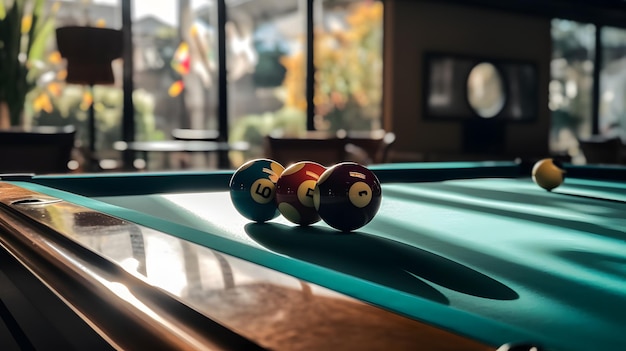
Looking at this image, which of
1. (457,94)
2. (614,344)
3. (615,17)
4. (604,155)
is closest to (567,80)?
(615,17)

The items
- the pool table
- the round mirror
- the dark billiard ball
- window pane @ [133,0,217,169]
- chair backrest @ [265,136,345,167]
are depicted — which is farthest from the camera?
the round mirror

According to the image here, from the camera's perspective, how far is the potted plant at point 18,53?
4840mm

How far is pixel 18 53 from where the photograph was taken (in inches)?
193

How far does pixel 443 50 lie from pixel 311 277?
7.64 metres

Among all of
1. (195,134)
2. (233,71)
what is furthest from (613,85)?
(195,134)

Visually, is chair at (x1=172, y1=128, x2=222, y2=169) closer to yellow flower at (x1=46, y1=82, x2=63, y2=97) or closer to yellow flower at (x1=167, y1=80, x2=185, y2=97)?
yellow flower at (x1=167, y1=80, x2=185, y2=97)

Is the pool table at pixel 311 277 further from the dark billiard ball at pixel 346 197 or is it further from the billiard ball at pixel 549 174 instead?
the billiard ball at pixel 549 174

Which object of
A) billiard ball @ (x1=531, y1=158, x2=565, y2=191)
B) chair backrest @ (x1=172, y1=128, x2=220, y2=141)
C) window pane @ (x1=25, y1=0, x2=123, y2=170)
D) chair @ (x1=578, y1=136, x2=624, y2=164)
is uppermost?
window pane @ (x1=25, y1=0, x2=123, y2=170)

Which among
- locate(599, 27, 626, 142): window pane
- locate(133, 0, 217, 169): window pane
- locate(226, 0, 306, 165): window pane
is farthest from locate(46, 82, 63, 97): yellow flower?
locate(599, 27, 626, 142): window pane

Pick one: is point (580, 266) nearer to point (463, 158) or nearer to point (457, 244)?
point (457, 244)

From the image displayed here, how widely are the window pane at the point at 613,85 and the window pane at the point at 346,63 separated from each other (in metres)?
4.19

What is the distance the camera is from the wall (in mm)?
7430

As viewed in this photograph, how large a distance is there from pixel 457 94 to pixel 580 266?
729cm

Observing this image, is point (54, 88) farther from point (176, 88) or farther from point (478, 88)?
point (478, 88)
